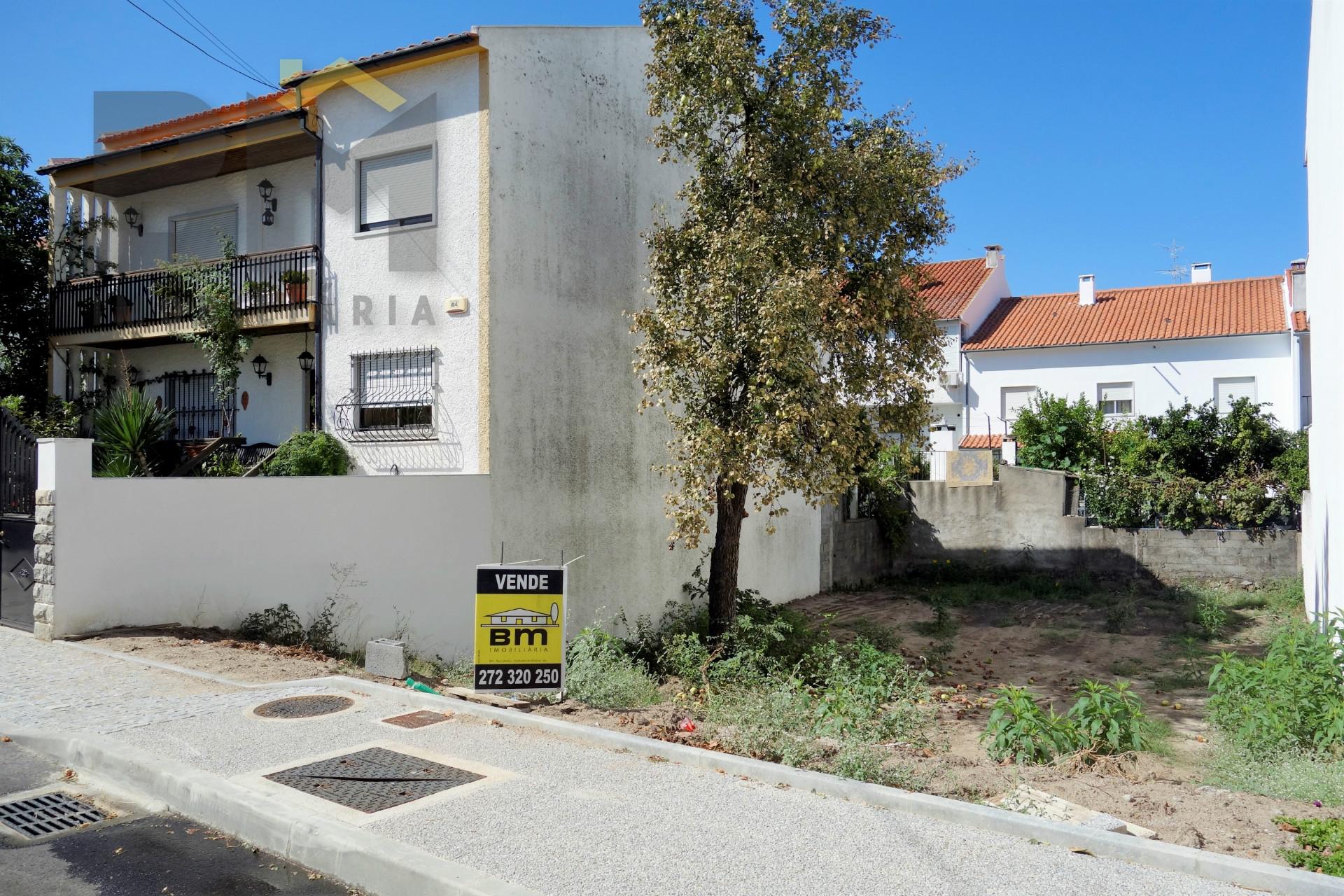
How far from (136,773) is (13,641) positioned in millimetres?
5674

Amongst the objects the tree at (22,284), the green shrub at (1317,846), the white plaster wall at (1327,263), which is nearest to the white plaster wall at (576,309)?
the white plaster wall at (1327,263)

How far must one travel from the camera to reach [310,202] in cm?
1608

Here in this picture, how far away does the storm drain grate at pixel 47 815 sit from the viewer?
5562 mm

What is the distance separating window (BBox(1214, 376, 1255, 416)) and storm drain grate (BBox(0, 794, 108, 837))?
32377 mm

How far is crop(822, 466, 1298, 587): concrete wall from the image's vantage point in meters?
19.4

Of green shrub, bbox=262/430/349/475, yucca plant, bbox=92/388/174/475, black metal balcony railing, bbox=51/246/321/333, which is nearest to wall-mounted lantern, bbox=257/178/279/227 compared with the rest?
black metal balcony railing, bbox=51/246/321/333

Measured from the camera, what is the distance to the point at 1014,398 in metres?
34.0

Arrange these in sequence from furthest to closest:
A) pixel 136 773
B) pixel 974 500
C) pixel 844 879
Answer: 1. pixel 974 500
2. pixel 136 773
3. pixel 844 879

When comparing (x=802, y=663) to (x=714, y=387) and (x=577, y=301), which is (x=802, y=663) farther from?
(x=577, y=301)

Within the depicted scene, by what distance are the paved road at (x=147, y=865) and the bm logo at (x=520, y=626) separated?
9.91 ft

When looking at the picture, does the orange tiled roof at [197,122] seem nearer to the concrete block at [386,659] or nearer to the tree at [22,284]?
the tree at [22,284]

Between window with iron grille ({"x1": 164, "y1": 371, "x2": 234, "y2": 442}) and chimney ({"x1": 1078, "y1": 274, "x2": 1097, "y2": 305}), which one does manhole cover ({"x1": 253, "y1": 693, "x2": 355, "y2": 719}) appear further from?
chimney ({"x1": 1078, "y1": 274, "x2": 1097, "y2": 305})

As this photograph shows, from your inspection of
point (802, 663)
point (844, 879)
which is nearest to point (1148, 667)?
point (802, 663)

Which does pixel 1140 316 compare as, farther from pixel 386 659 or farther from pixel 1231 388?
pixel 386 659
